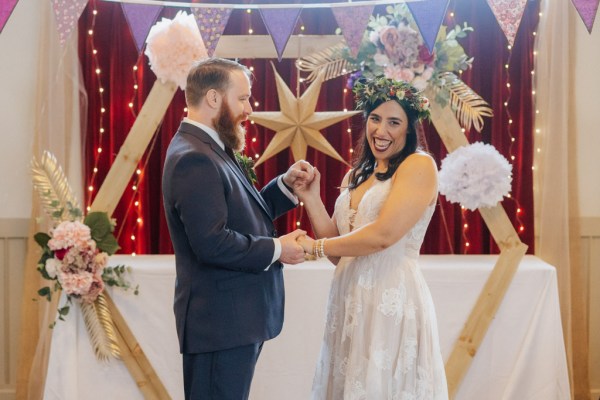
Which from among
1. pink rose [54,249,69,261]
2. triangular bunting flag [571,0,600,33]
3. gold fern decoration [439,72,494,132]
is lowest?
pink rose [54,249,69,261]

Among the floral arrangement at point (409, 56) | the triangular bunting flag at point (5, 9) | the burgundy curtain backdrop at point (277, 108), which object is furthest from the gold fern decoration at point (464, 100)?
the triangular bunting flag at point (5, 9)

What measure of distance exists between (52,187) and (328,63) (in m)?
1.39

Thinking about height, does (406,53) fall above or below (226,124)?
Result: above

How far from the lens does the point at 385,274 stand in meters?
2.52

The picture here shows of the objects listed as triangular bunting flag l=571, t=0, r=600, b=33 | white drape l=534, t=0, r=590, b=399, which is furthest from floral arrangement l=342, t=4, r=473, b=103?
white drape l=534, t=0, r=590, b=399

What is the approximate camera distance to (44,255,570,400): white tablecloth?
11.2ft

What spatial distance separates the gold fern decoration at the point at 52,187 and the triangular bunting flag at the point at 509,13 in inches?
80.4

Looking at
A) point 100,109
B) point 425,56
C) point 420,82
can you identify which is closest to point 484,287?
point 420,82

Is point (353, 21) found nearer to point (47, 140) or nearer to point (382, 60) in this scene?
point (382, 60)

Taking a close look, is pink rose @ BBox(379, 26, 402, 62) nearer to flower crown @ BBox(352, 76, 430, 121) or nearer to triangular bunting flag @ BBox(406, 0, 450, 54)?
triangular bunting flag @ BBox(406, 0, 450, 54)

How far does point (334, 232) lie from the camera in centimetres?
277

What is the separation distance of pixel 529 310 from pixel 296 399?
3.74 ft

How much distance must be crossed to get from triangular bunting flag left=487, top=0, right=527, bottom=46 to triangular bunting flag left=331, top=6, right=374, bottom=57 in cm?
53

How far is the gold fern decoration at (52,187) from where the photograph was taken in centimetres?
340
